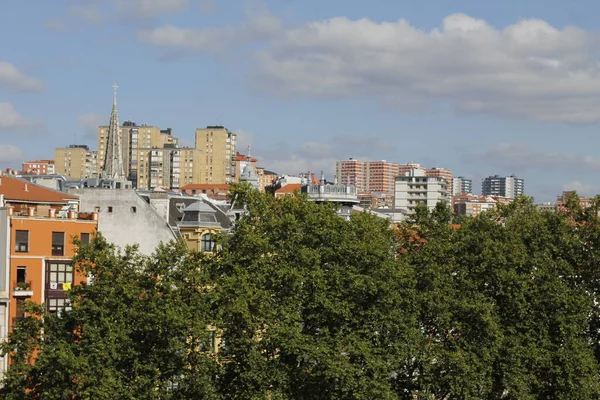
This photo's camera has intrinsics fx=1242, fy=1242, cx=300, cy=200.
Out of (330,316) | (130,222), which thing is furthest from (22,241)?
(330,316)

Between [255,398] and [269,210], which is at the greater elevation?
[269,210]

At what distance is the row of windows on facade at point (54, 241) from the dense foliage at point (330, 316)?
20.6 feet

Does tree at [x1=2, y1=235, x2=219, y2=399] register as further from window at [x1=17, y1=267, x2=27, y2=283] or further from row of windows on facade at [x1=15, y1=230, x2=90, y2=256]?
row of windows on facade at [x1=15, y1=230, x2=90, y2=256]

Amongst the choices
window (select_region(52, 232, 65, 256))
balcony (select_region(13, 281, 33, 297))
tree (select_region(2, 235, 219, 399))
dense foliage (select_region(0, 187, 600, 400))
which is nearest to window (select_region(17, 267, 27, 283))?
balcony (select_region(13, 281, 33, 297))

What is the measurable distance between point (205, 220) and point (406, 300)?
25.1 meters

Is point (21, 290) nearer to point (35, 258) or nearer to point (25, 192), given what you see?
point (35, 258)

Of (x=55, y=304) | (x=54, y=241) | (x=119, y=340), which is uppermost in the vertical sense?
(x=54, y=241)

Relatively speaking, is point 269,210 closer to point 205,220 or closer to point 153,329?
point 153,329

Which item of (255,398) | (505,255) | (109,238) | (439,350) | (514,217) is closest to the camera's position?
(255,398)

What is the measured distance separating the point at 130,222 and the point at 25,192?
811 cm

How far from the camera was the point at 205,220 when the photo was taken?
84.2 metres

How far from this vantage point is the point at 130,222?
274 feet

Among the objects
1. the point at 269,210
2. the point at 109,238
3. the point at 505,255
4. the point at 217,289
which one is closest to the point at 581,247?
the point at 505,255

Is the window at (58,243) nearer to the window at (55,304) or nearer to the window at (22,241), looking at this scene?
the window at (22,241)
